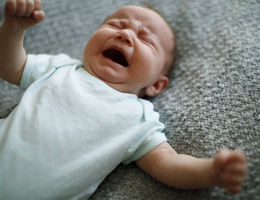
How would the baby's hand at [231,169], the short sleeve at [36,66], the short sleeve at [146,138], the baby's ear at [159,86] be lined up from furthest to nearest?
the baby's ear at [159,86] < the short sleeve at [36,66] < the short sleeve at [146,138] < the baby's hand at [231,169]

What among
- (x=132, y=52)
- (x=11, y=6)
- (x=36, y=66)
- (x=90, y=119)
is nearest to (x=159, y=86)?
(x=132, y=52)

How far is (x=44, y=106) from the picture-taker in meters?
0.77

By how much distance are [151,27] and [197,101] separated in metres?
0.32

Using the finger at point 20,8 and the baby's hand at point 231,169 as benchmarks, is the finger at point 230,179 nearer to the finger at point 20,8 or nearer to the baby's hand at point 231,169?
the baby's hand at point 231,169

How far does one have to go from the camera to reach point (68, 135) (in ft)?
2.39

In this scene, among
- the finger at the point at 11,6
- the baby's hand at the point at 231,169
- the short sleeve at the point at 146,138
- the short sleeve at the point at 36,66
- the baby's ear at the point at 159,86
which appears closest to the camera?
the baby's hand at the point at 231,169

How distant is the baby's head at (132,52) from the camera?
0.86 m

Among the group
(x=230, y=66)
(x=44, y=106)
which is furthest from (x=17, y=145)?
(x=230, y=66)

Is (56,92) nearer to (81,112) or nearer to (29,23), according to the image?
(81,112)

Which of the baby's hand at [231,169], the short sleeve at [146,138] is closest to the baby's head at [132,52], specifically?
the short sleeve at [146,138]

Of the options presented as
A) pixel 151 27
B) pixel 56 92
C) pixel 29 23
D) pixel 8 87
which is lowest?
pixel 8 87

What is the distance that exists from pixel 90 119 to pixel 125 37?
29 cm

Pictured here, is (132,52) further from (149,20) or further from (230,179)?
(230,179)

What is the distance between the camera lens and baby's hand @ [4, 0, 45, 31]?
66cm
